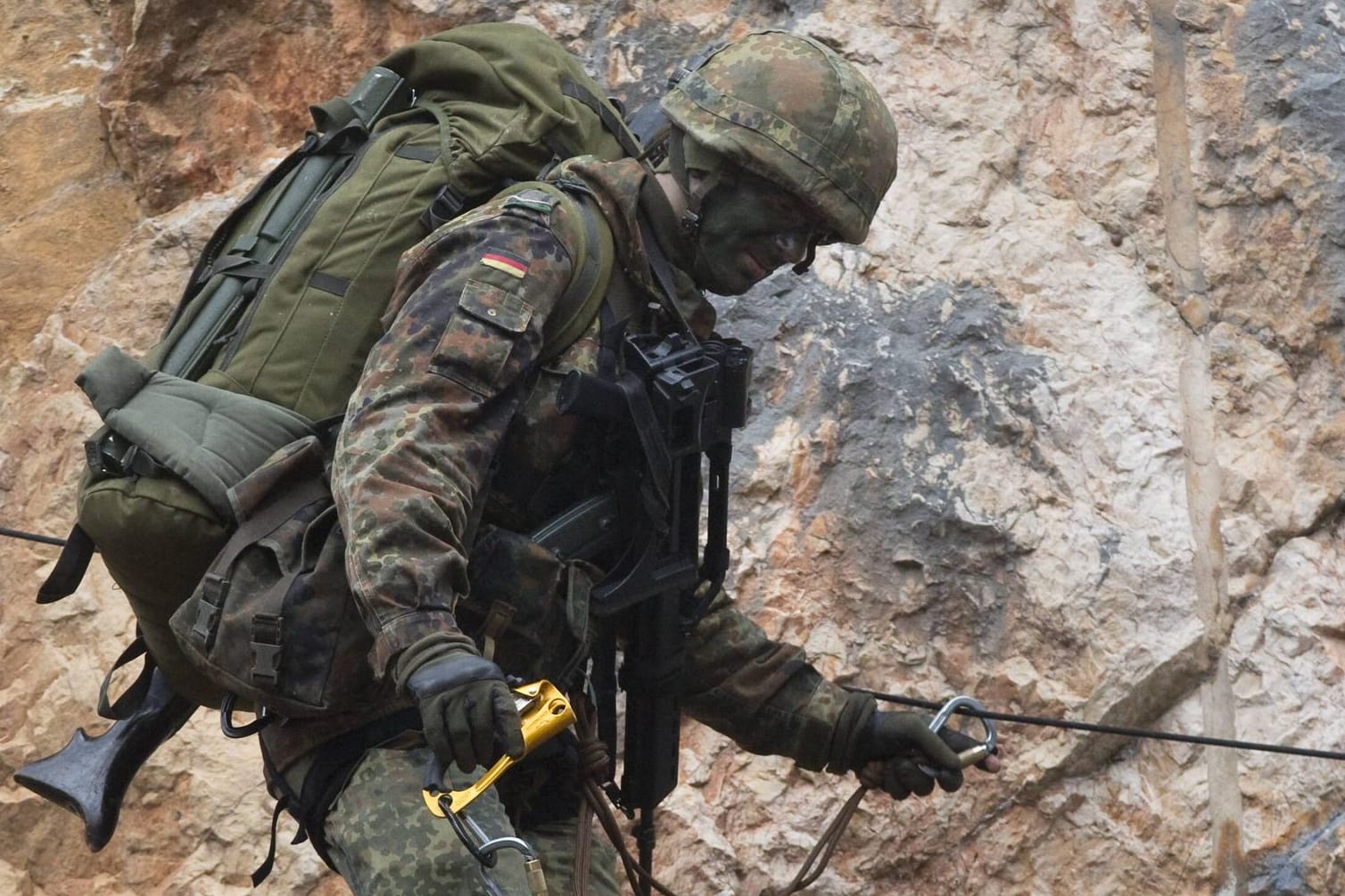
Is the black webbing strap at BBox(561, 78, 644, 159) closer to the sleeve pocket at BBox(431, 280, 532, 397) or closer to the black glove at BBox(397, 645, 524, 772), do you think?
the sleeve pocket at BBox(431, 280, 532, 397)

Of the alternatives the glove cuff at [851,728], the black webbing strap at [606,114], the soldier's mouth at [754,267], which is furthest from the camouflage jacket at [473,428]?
A: the glove cuff at [851,728]

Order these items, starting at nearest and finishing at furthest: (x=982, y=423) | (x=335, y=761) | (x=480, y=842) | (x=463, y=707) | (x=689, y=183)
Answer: (x=463, y=707), (x=480, y=842), (x=335, y=761), (x=689, y=183), (x=982, y=423)

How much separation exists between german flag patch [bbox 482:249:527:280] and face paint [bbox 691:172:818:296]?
1.70 ft

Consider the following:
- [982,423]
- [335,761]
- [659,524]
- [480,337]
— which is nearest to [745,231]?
[659,524]

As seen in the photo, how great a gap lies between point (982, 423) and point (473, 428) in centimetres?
214

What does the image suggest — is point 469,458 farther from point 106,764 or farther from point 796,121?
point 106,764

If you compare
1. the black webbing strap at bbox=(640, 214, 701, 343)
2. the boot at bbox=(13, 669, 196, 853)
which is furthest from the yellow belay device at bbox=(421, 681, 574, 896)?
the boot at bbox=(13, 669, 196, 853)

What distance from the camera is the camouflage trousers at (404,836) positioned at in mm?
2967

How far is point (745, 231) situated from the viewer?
3.42 m

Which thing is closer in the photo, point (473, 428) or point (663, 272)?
point (473, 428)

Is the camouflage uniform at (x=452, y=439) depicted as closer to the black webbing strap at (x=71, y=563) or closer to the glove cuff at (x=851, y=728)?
the black webbing strap at (x=71, y=563)

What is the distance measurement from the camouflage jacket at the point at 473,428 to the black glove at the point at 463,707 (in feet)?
0.21

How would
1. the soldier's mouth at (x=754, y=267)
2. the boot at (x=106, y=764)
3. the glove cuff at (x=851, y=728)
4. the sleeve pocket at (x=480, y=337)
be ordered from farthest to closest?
the glove cuff at (x=851, y=728), the boot at (x=106, y=764), the soldier's mouth at (x=754, y=267), the sleeve pocket at (x=480, y=337)

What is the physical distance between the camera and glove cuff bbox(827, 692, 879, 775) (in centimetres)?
379
